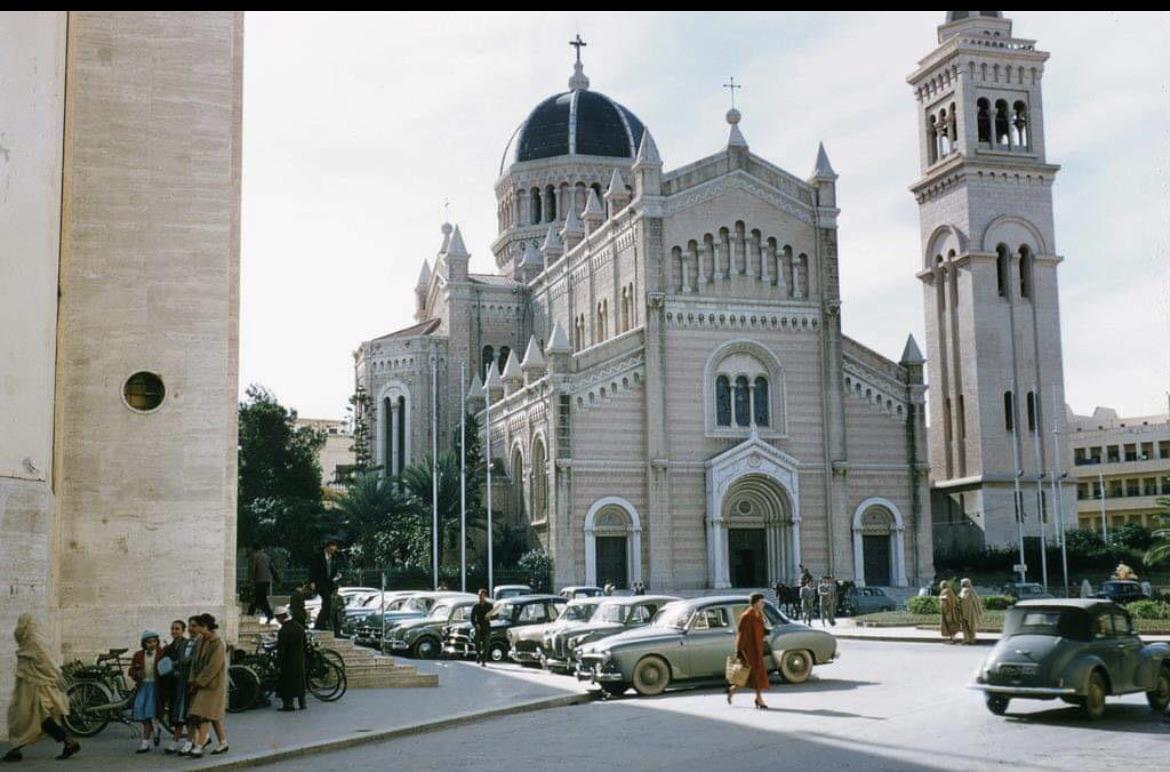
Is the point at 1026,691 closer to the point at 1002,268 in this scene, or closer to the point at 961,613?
the point at 961,613

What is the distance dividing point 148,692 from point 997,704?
31.9ft

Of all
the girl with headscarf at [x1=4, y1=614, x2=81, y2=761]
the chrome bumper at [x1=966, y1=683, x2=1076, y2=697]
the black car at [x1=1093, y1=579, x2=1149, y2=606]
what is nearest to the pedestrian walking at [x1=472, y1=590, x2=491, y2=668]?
the chrome bumper at [x1=966, y1=683, x2=1076, y2=697]

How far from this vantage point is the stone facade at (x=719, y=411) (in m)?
49.8

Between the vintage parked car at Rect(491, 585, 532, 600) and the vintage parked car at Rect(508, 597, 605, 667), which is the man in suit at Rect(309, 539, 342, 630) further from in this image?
the vintage parked car at Rect(491, 585, 532, 600)

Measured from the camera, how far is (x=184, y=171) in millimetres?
19969

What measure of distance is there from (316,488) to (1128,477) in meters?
49.6

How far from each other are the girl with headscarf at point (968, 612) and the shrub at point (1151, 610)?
5.43 meters


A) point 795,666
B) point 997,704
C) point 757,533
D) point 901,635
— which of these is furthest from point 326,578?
point 757,533

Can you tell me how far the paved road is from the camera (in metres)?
12.7

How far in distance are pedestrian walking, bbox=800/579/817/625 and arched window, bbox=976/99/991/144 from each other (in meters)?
28.6

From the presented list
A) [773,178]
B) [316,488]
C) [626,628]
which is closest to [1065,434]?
[773,178]

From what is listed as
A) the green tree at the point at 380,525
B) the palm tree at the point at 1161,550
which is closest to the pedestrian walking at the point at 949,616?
the palm tree at the point at 1161,550

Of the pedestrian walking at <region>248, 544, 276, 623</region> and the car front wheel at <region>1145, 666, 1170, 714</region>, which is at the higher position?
the pedestrian walking at <region>248, 544, 276, 623</region>

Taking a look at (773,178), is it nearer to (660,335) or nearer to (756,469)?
(660,335)
